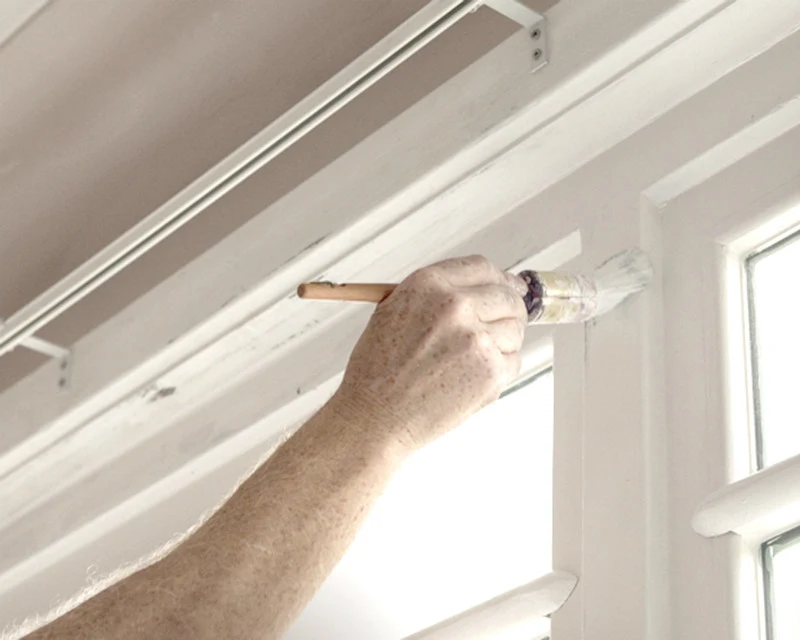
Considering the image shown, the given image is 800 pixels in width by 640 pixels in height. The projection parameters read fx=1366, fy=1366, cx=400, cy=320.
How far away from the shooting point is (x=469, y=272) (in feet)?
3.50

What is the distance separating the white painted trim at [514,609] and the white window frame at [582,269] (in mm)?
13

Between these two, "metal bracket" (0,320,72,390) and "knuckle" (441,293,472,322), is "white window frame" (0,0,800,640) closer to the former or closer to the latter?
"metal bracket" (0,320,72,390)

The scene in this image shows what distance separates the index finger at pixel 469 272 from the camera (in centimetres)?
106

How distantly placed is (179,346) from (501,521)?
473mm

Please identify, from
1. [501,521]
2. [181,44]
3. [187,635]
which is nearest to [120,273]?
[181,44]

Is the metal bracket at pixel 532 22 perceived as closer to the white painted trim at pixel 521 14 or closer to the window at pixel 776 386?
the white painted trim at pixel 521 14

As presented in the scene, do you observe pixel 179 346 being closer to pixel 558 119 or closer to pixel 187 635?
pixel 558 119

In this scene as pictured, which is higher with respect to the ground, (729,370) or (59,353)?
(59,353)

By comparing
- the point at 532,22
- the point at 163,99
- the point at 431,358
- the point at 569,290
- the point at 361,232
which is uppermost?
the point at 163,99

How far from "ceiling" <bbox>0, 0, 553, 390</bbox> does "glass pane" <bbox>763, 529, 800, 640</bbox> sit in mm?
658

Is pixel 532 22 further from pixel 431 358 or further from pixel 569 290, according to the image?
pixel 431 358

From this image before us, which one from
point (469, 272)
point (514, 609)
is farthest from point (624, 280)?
point (514, 609)

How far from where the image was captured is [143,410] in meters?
1.71

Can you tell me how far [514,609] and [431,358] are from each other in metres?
0.22
